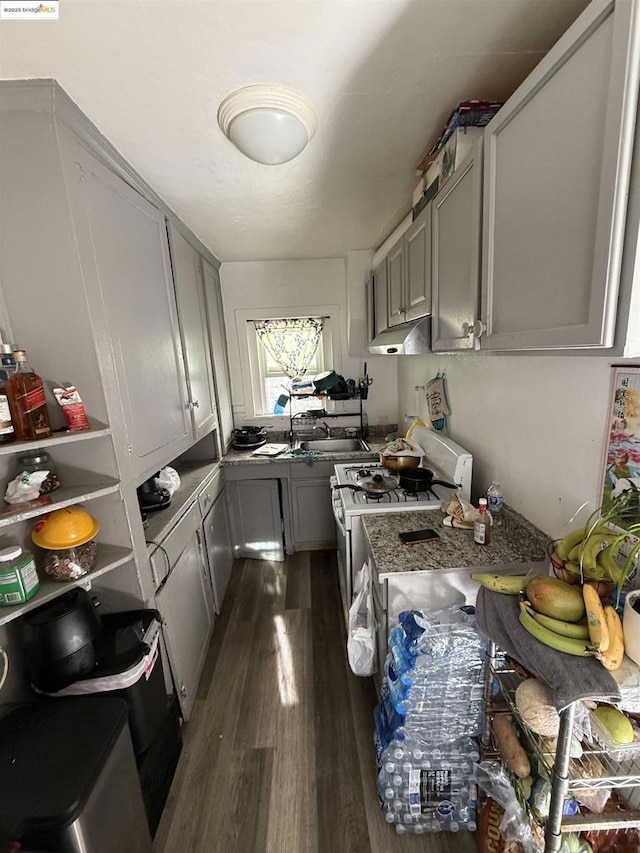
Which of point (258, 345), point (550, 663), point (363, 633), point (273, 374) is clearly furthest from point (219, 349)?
point (550, 663)

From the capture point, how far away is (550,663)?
30.0 inches

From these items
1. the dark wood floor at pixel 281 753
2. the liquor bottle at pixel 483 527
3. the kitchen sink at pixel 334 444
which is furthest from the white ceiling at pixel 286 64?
the dark wood floor at pixel 281 753

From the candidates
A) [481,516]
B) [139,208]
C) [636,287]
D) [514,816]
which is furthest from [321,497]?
[636,287]

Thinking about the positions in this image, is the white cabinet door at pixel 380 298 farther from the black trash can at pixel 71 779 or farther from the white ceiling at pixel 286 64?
the black trash can at pixel 71 779

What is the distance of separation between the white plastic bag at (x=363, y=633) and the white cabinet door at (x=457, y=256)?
106cm

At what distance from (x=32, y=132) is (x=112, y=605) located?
159cm

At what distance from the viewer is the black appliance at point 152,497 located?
5.64ft

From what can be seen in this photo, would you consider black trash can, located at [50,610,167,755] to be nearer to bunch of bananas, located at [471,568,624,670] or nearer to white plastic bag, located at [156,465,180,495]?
white plastic bag, located at [156,465,180,495]

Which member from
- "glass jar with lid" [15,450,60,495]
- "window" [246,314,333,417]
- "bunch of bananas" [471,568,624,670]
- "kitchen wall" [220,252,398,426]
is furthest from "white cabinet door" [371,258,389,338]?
"glass jar with lid" [15,450,60,495]

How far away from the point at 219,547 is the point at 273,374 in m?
1.61

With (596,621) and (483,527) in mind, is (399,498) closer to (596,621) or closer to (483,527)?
(483,527)

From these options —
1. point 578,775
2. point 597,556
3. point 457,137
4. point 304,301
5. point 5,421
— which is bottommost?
point 578,775

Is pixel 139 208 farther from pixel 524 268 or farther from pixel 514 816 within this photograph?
pixel 514 816

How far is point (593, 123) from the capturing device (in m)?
0.65
